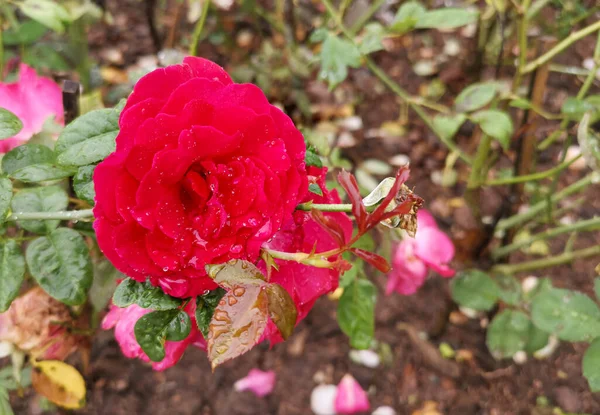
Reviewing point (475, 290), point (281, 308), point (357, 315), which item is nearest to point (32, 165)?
point (281, 308)

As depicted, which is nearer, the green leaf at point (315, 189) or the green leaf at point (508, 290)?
the green leaf at point (315, 189)

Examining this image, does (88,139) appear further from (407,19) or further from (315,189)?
(407,19)

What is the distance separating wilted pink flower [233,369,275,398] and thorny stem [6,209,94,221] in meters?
0.76

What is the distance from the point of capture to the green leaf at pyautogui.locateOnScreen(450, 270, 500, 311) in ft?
3.75

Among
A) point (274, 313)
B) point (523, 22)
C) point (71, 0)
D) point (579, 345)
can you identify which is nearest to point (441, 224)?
point (579, 345)

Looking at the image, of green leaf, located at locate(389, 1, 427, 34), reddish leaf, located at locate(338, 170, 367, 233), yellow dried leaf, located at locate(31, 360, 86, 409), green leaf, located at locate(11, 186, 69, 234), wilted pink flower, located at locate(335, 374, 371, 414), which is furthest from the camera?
wilted pink flower, located at locate(335, 374, 371, 414)

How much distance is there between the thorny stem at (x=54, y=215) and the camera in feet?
1.92

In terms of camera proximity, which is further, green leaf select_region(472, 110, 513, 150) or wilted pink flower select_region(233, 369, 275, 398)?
wilted pink flower select_region(233, 369, 275, 398)

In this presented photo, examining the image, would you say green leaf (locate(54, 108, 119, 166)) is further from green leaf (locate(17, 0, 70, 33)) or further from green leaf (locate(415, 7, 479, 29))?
green leaf (locate(415, 7, 479, 29))

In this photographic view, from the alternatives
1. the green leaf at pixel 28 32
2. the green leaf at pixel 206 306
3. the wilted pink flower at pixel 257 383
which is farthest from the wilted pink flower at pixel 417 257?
the green leaf at pixel 28 32

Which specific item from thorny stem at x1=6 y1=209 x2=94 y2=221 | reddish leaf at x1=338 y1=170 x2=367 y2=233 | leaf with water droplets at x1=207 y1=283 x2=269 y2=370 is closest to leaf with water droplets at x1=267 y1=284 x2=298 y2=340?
leaf with water droplets at x1=207 y1=283 x2=269 y2=370

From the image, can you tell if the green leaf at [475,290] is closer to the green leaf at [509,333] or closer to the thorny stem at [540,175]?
the green leaf at [509,333]

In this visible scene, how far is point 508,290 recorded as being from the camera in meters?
1.17

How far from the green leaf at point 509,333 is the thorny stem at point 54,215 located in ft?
2.74
